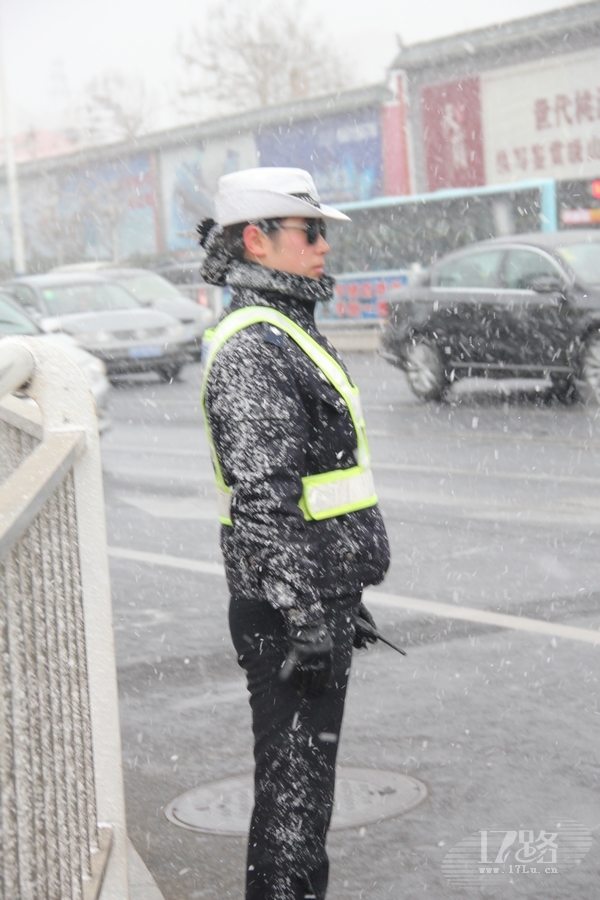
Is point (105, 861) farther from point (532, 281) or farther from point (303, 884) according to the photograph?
point (532, 281)

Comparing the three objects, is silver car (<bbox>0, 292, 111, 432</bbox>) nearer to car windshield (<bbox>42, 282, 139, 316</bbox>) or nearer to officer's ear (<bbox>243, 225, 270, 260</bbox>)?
car windshield (<bbox>42, 282, 139, 316</bbox>)

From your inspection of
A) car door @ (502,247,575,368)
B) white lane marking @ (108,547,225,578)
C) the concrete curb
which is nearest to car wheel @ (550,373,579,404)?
car door @ (502,247,575,368)

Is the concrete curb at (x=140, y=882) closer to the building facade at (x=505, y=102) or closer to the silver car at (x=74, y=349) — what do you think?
the silver car at (x=74, y=349)

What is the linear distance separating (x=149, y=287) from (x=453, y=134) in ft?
58.9

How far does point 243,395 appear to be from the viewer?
2.96 m

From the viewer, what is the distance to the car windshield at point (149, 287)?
22.9m

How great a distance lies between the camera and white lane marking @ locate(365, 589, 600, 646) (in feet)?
19.4

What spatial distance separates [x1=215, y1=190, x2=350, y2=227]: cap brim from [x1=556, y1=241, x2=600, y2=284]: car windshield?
1195 centimetres

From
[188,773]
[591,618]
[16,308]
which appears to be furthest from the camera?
[16,308]

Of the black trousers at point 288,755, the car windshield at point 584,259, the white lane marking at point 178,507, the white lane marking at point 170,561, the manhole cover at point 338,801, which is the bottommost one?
the white lane marking at point 178,507

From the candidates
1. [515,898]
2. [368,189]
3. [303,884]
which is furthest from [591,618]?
[368,189]

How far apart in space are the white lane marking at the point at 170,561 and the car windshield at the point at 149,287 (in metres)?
14.6

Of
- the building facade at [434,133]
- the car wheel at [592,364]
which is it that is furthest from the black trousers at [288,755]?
the building facade at [434,133]

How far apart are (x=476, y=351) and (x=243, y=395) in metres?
12.8
